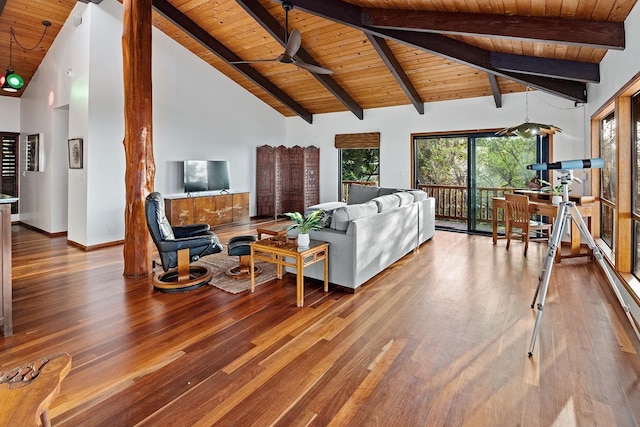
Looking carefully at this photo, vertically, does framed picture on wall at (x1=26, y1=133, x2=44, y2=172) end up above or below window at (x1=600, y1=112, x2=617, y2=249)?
above

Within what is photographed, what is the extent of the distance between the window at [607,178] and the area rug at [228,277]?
426 centimetres

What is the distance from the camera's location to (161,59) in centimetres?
649

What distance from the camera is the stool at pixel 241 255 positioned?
4.11 m

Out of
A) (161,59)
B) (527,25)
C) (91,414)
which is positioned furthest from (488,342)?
(161,59)

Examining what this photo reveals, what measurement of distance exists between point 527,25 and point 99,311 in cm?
492

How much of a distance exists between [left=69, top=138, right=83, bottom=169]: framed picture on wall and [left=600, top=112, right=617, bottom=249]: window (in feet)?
24.7

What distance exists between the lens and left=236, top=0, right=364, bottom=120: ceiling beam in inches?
199

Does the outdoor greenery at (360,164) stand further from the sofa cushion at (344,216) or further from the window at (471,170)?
the sofa cushion at (344,216)

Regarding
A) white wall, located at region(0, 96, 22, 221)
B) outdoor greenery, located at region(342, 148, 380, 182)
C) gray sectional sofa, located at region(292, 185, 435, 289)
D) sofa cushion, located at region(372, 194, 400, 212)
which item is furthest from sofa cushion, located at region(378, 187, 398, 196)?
white wall, located at region(0, 96, 22, 221)

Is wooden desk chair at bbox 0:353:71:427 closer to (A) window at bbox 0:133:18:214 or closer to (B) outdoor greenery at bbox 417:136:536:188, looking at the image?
(B) outdoor greenery at bbox 417:136:536:188

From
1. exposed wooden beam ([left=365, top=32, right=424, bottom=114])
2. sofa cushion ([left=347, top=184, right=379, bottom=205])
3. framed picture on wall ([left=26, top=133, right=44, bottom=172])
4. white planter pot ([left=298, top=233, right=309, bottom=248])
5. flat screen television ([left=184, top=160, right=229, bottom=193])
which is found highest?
exposed wooden beam ([left=365, top=32, right=424, bottom=114])

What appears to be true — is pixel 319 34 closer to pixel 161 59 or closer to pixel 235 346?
A: pixel 161 59

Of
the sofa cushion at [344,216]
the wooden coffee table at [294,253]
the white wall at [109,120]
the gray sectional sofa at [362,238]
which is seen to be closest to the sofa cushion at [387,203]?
the gray sectional sofa at [362,238]

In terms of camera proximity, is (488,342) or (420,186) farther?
(420,186)
